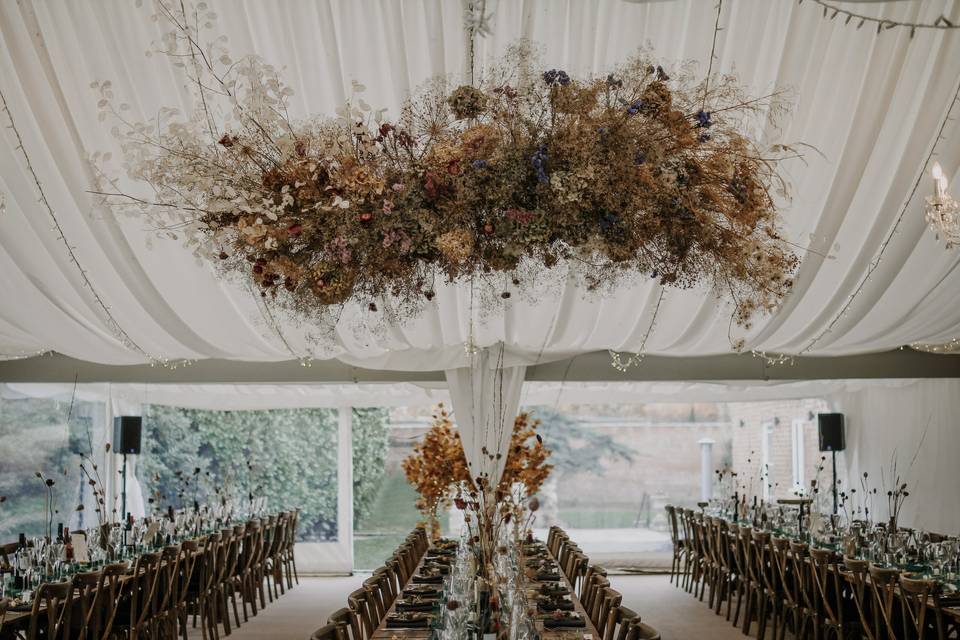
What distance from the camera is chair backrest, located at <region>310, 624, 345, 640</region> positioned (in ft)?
12.8

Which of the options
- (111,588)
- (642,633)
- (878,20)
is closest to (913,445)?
(642,633)

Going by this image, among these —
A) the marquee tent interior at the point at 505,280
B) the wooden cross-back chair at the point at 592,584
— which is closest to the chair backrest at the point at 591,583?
the wooden cross-back chair at the point at 592,584

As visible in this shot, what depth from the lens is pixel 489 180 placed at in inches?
137

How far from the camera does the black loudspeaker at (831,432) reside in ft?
39.4

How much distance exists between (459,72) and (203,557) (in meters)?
5.48

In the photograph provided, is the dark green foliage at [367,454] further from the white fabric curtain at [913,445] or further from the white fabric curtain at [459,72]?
the white fabric curtain at [459,72]

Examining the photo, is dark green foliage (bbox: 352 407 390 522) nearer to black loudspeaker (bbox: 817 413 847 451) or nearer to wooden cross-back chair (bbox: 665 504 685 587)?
wooden cross-back chair (bbox: 665 504 685 587)

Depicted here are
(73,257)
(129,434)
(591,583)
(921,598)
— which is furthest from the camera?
(129,434)

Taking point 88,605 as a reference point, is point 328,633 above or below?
above

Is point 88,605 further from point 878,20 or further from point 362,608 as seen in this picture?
point 878,20

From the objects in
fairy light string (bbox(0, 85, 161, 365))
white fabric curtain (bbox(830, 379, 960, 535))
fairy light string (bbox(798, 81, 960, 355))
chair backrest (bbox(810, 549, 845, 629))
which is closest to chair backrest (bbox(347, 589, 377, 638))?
fairy light string (bbox(0, 85, 161, 365))

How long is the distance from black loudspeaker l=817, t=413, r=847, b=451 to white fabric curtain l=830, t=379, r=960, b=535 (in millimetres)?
379

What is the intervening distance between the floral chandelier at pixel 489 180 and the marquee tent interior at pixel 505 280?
0.24 m

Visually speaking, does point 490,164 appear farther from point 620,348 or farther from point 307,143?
point 620,348
